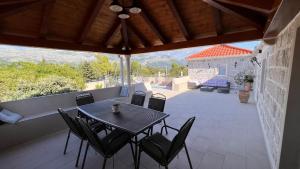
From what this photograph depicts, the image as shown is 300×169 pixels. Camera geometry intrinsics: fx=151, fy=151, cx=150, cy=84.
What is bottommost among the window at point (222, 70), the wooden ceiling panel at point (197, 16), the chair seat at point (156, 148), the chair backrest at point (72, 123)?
the chair seat at point (156, 148)

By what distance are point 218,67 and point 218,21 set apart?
742 cm

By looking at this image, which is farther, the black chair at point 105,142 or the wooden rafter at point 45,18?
the wooden rafter at point 45,18

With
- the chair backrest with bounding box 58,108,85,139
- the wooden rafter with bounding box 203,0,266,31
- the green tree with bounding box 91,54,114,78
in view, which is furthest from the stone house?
the chair backrest with bounding box 58,108,85,139

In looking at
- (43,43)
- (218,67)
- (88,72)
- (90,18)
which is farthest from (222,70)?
(43,43)

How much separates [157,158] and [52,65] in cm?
670

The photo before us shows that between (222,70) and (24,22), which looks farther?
(222,70)

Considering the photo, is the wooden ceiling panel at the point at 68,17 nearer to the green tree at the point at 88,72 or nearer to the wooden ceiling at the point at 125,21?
the wooden ceiling at the point at 125,21

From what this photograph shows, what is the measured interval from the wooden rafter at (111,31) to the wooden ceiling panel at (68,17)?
39.0 inches

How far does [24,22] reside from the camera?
3396 millimetres

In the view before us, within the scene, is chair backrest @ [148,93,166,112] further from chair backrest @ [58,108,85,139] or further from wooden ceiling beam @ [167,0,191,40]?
wooden ceiling beam @ [167,0,191,40]

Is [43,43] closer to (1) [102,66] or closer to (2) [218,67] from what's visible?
(1) [102,66]

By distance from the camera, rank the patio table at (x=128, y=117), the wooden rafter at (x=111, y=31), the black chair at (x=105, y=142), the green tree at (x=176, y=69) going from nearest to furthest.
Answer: the black chair at (x=105, y=142) → the patio table at (x=128, y=117) → the wooden rafter at (x=111, y=31) → the green tree at (x=176, y=69)

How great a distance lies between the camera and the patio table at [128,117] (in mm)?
2220

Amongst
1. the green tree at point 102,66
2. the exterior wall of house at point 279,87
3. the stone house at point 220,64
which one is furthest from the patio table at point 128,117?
the stone house at point 220,64
